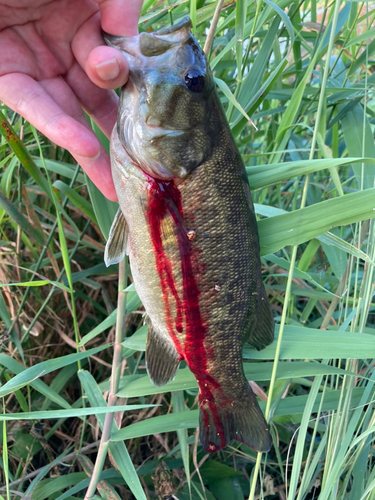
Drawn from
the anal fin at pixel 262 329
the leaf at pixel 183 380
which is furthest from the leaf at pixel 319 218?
the leaf at pixel 183 380

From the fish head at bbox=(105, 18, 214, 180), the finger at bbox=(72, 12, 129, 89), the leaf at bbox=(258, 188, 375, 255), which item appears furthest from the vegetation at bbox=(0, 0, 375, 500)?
the finger at bbox=(72, 12, 129, 89)

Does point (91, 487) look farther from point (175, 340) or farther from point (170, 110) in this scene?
point (170, 110)

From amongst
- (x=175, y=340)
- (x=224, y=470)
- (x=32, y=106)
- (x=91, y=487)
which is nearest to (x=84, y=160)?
(x=32, y=106)

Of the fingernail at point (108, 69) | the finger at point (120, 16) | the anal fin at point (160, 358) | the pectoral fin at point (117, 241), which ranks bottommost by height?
the anal fin at point (160, 358)

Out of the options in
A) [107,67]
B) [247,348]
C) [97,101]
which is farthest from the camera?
[97,101]

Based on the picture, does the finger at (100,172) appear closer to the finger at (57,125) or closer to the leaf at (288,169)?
the finger at (57,125)

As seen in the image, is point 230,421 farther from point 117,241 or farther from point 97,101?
point 97,101

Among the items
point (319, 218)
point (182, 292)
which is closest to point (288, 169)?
point (319, 218)

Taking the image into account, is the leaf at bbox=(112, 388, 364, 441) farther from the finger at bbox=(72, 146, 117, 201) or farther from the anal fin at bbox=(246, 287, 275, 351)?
the finger at bbox=(72, 146, 117, 201)
